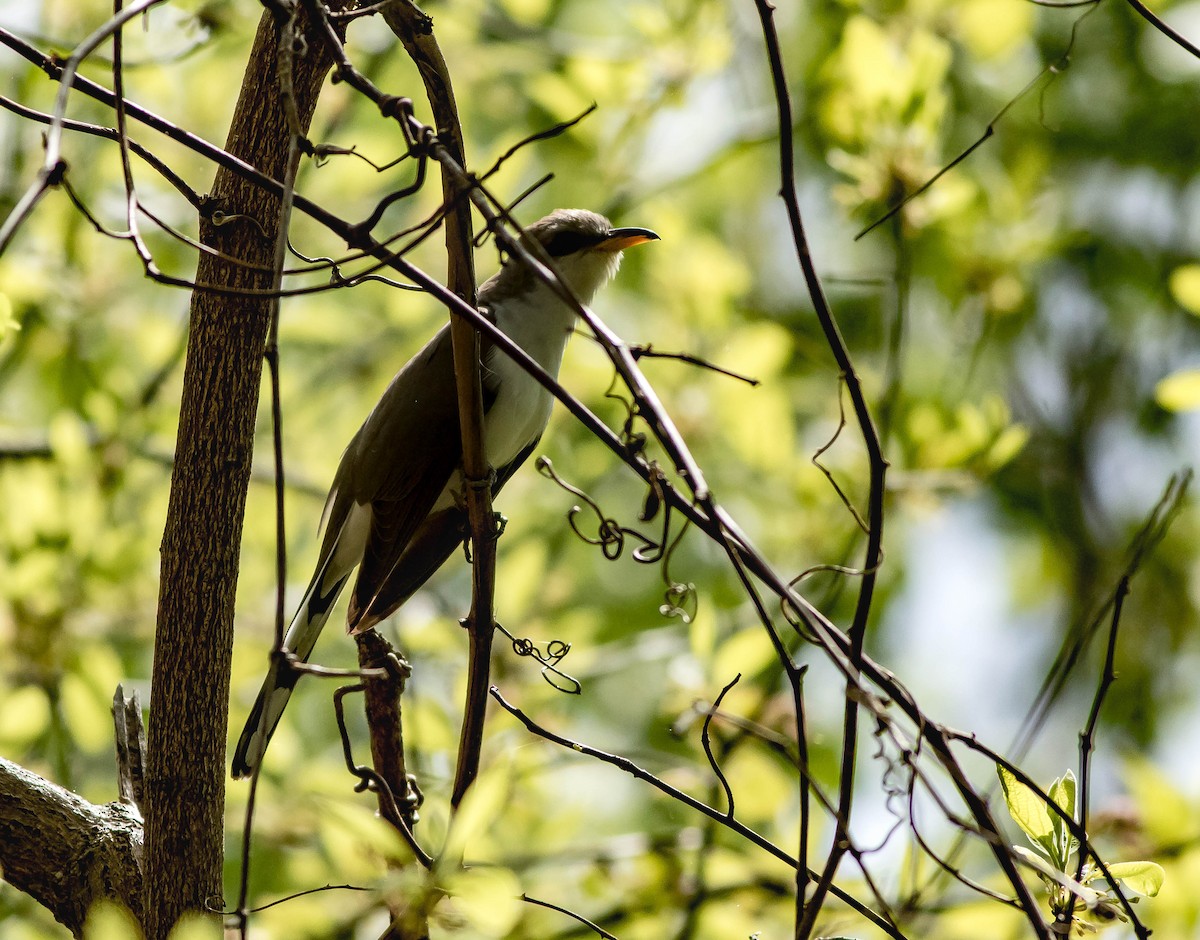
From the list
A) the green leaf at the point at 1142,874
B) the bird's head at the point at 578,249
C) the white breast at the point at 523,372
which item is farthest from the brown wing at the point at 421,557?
the green leaf at the point at 1142,874

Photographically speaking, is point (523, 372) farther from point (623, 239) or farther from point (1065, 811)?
point (1065, 811)

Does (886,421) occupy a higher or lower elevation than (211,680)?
higher

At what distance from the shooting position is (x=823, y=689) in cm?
560

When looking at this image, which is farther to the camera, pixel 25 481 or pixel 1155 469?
pixel 1155 469

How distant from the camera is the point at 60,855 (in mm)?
1949

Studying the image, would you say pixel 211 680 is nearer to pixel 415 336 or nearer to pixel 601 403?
pixel 601 403

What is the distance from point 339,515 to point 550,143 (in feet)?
8.79

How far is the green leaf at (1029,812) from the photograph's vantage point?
1.64 meters

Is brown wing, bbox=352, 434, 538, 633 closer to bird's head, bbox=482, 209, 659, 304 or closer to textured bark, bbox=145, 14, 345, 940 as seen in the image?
bird's head, bbox=482, 209, 659, 304

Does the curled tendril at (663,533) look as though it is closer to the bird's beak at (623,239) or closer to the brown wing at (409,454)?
the brown wing at (409,454)

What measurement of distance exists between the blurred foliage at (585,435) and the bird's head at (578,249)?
0.38 meters

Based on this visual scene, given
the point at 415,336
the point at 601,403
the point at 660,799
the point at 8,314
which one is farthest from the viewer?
the point at 415,336

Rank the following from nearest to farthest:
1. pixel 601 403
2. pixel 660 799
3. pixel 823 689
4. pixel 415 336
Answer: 1. pixel 601 403
2. pixel 660 799
3. pixel 415 336
4. pixel 823 689

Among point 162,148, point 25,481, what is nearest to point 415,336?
point 162,148
